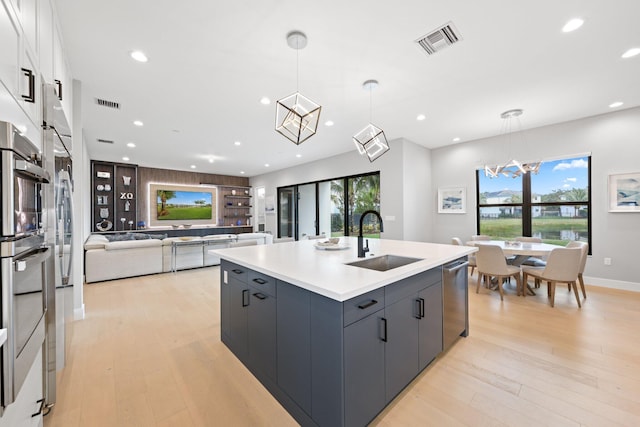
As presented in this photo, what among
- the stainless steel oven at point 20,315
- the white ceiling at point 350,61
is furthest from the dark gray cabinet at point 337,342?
the white ceiling at point 350,61

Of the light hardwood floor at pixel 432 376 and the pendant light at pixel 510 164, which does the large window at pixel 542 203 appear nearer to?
the pendant light at pixel 510 164

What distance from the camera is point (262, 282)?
192 centimetres

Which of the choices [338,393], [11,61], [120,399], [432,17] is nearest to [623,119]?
[432,17]

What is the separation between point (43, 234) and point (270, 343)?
58.0 inches

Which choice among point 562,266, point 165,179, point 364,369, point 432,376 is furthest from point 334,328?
point 165,179

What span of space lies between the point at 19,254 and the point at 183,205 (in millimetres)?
9102

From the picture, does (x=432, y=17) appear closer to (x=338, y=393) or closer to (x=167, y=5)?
(x=167, y=5)

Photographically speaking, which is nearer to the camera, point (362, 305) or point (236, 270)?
point (362, 305)

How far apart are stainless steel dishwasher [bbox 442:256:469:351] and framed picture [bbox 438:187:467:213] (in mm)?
3662

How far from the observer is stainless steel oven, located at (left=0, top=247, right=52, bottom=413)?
0.94 meters

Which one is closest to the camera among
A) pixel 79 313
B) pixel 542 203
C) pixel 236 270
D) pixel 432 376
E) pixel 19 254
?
pixel 19 254

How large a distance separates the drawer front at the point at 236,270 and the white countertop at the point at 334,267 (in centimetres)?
10

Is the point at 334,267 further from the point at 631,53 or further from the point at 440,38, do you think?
the point at 631,53

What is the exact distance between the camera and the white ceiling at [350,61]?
2094 millimetres
